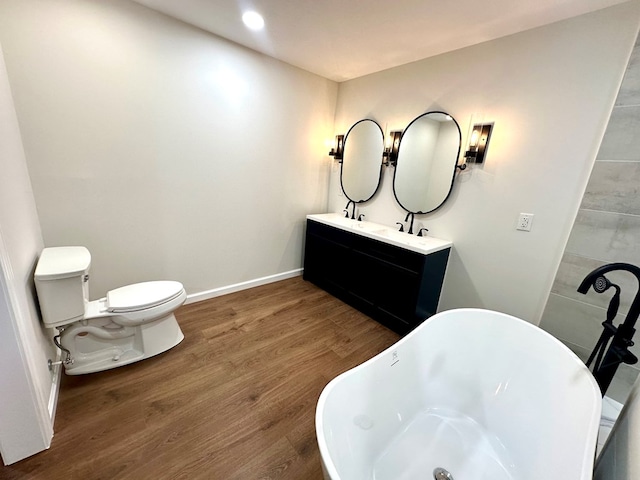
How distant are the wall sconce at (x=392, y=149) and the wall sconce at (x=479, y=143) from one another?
2.20 feet

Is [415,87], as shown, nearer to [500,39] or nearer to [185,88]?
[500,39]

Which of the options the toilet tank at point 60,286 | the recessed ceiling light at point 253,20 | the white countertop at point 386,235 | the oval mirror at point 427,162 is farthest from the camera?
the oval mirror at point 427,162

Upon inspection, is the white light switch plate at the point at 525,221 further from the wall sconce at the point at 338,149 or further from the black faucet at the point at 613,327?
the wall sconce at the point at 338,149

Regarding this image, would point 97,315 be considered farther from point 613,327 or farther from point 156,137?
point 613,327

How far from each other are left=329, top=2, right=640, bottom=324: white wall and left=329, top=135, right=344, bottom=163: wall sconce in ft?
2.34

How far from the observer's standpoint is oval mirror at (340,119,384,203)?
2762mm

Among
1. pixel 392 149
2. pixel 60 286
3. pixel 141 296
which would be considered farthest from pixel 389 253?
pixel 60 286

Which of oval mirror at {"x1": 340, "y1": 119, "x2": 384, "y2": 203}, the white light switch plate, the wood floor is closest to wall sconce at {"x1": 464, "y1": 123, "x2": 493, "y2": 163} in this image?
the white light switch plate

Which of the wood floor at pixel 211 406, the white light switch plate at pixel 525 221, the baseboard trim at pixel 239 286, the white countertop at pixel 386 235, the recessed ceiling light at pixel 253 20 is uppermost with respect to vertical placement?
the recessed ceiling light at pixel 253 20

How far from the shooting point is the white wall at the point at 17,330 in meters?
1.03

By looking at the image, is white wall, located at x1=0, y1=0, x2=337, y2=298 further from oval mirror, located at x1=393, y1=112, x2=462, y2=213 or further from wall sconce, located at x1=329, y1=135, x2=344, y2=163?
oval mirror, located at x1=393, y1=112, x2=462, y2=213

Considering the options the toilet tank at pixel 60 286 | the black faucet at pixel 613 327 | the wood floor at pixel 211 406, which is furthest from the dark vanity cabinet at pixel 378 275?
the toilet tank at pixel 60 286

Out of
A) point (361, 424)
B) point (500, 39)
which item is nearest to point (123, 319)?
point (361, 424)

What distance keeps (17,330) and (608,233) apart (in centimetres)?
301
